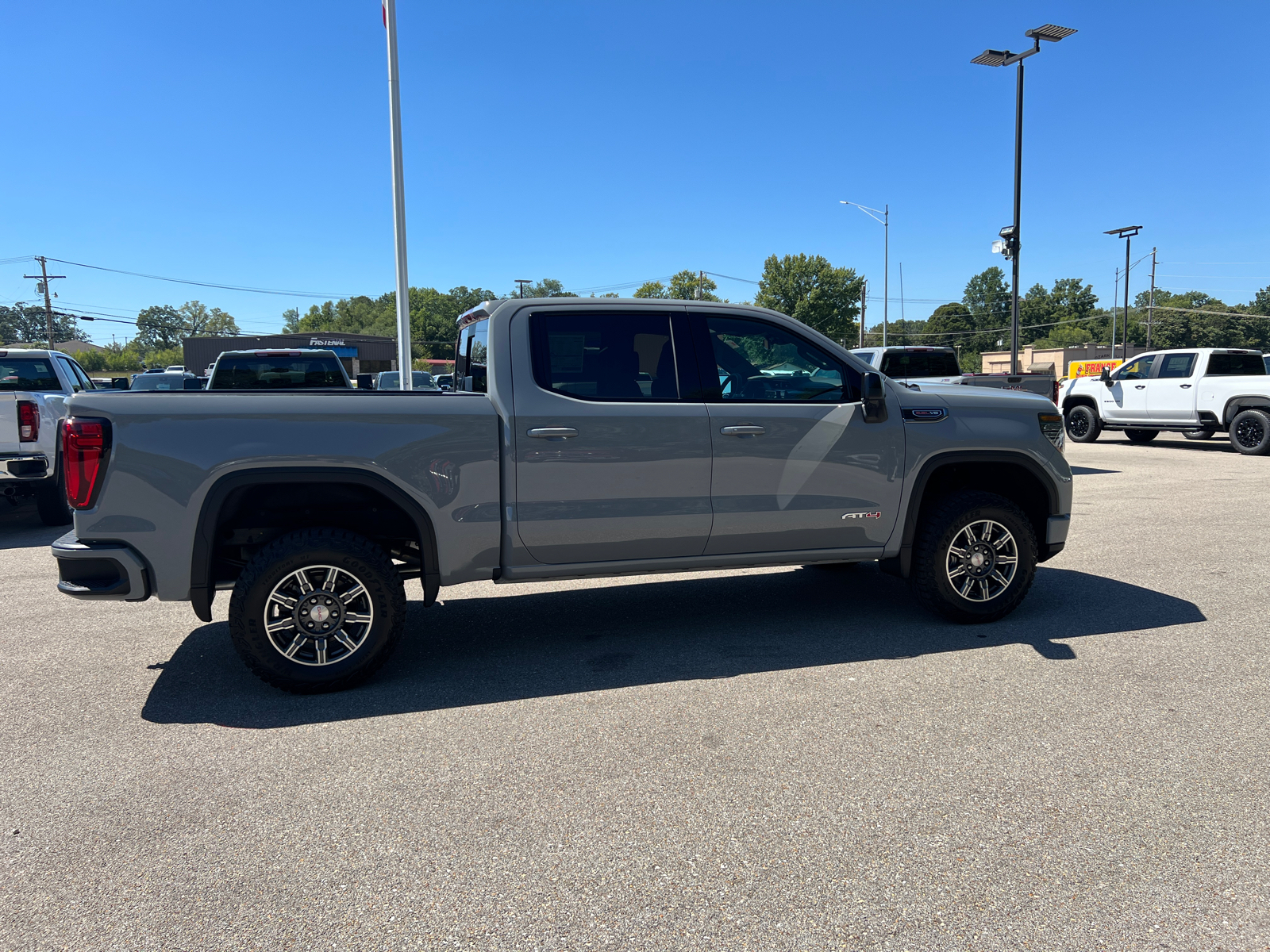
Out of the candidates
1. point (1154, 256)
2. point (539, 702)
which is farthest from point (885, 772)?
point (1154, 256)

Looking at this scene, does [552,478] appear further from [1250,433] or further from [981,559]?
[1250,433]

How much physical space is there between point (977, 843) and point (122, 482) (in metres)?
3.84

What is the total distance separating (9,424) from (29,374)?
2172mm

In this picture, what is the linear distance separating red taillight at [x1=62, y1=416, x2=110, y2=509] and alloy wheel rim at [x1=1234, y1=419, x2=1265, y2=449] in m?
17.6

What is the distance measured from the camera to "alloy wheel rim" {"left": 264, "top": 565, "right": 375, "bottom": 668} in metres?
4.22

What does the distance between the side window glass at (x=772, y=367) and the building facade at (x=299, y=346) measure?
188ft

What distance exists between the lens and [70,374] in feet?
34.2

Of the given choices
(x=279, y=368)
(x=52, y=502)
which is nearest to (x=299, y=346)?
(x=279, y=368)

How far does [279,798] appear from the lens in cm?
328

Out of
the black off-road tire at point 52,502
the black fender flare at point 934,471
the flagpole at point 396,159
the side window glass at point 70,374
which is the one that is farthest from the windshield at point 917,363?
the black off-road tire at point 52,502

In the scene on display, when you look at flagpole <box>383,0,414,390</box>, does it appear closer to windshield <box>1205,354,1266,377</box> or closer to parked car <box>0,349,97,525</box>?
parked car <box>0,349,97,525</box>

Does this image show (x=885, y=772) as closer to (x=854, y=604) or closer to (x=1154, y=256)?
(x=854, y=604)

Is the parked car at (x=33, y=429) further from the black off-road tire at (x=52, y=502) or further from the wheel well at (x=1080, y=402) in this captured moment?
the wheel well at (x=1080, y=402)

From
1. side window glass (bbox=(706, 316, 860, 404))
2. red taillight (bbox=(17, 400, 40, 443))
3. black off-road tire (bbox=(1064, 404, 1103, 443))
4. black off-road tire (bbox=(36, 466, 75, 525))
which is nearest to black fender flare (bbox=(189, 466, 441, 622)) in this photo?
side window glass (bbox=(706, 316, 860, 404))
